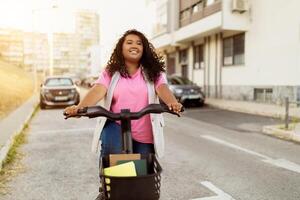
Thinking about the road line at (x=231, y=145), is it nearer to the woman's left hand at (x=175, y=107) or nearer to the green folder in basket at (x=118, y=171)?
the woman's left hand at (x=175, y=107)

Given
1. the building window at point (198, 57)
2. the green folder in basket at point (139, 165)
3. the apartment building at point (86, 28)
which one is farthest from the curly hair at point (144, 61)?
the apartment building at point (86, 28)

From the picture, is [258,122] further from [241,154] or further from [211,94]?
[211,94]

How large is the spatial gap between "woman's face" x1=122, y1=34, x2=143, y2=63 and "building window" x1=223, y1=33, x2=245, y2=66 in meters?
19.0

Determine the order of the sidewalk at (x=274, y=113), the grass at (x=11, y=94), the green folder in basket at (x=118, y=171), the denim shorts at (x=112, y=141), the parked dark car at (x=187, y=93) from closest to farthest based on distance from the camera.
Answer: the green folder in basket at (x=118, y=171)
the denim shorts at (x=112, y=141)
the sidewalk at (x=274, y=113)
the grass at (x=11, y=94)
the parked dark car at (x=187, y=93)

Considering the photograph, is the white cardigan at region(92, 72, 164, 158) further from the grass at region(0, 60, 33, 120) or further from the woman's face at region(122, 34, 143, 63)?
the grass at region(0, 60, 33, 120)

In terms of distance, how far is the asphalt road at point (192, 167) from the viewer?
5.04 metres

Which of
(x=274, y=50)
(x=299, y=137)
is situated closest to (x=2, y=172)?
(x=299, y=137)

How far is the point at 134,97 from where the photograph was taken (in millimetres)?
3090

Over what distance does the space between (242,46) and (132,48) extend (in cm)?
1924

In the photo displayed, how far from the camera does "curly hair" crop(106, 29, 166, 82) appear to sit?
10.4 feet

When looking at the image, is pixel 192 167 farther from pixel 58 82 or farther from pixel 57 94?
pixel 58 82

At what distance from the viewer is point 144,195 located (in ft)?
7.64

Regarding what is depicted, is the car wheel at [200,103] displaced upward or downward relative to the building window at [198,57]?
downward

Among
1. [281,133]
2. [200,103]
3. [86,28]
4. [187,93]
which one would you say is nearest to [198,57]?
[200,103]
